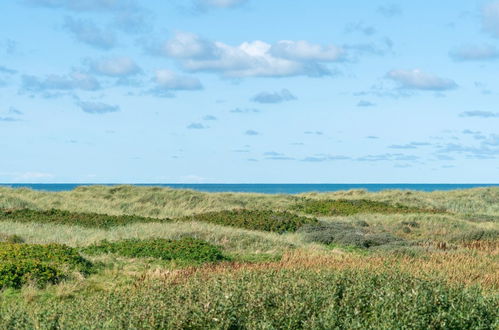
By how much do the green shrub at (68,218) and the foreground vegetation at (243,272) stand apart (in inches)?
1.8

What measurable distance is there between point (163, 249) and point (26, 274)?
433 cm

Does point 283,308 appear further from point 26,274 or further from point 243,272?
point 26,274

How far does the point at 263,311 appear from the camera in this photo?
871 cm

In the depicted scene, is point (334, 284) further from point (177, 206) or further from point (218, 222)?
point (177, 206)

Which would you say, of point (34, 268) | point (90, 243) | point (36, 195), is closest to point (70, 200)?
point (36, 195)

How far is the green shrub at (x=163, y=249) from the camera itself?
1555 centimetres

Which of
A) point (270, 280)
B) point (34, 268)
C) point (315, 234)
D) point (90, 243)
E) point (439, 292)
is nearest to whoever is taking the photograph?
point (439, 292)

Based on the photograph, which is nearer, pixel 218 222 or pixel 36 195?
pixel 218 222

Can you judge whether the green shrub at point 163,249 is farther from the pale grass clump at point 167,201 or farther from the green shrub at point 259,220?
the pale grass clump at point 167,201

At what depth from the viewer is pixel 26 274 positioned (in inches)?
484

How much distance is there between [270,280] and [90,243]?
28.5 feet

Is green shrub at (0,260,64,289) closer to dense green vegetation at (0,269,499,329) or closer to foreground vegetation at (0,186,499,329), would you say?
foreground vegetation at (0,186,499,329)

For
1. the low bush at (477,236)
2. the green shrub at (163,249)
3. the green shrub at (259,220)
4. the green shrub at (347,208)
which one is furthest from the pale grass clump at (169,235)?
the green shrub at (347,208)

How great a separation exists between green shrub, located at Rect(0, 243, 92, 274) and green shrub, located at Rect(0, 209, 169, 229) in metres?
7.64
